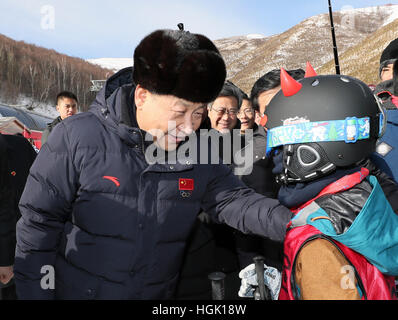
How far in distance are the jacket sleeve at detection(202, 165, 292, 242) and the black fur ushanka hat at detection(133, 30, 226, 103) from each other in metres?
0.51

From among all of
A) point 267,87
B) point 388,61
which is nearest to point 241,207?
point 267,87

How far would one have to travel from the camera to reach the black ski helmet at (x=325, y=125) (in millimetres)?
1652

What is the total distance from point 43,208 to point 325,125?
4.70 ft

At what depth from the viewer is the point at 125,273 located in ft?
5.31

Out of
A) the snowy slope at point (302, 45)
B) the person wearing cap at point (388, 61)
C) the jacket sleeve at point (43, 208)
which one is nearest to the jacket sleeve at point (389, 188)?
the jacket sleeve at point (43, 208)

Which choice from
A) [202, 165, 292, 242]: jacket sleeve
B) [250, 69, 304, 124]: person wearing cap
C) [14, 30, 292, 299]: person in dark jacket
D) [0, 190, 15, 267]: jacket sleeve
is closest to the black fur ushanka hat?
[14, 30, 292, 299]: person in dark jacket

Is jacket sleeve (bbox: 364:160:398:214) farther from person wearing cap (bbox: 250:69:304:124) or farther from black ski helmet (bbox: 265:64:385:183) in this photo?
person wearing cap (bbox: 250:69:304:124)

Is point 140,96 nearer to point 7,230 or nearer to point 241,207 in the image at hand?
point 241,207

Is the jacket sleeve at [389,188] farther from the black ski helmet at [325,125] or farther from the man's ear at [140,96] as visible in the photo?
the man's ear at [140,96]

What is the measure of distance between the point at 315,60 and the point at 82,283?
69.1m

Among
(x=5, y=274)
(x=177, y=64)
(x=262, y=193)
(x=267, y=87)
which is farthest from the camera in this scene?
(x=267, y=87)

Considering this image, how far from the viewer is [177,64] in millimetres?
1537

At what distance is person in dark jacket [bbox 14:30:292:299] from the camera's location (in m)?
1.56

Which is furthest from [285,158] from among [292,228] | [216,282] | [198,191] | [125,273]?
[125,273]
